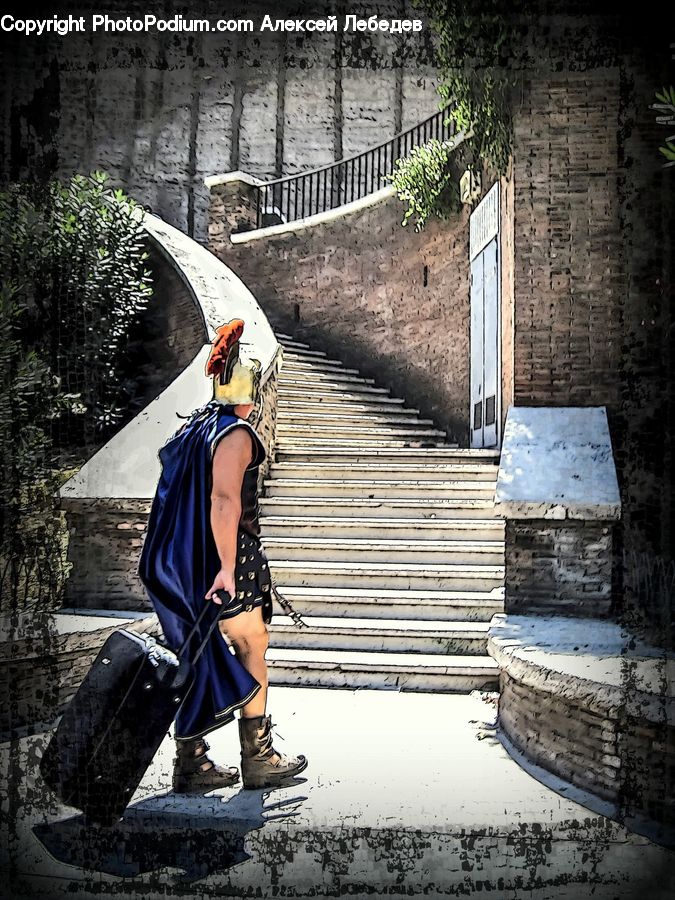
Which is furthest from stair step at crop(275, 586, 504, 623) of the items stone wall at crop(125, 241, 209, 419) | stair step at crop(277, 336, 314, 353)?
stair step at crop(277, 336, 314, 353)

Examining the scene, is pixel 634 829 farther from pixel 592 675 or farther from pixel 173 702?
pixel 173 702

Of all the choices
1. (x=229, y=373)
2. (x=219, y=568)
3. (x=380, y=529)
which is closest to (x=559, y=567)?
(x=380, y=529)

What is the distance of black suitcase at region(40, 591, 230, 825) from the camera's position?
2.70m

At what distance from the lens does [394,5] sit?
3758mm

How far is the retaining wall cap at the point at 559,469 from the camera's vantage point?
3.88m

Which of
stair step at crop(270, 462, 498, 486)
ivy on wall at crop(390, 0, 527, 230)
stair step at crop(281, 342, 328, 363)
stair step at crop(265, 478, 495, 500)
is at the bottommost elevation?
stair step at crop(265, 478, 495, 500)

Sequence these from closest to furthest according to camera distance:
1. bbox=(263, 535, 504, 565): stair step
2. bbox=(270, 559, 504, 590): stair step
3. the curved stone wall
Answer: the curved stone wall → bbox=(270, 559, 504, 590): stair step → bbox=(263, 535, 504, 565): stair step

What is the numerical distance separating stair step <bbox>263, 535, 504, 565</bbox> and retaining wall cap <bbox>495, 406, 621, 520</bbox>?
897mm

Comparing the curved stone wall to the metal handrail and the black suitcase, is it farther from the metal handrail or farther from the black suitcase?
the metal handrail

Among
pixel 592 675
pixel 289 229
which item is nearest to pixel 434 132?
pixel 289 229

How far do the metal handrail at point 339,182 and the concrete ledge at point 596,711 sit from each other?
27.5 feet

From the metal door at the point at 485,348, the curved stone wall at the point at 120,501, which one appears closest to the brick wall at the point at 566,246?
the metal door at the point at 485,348

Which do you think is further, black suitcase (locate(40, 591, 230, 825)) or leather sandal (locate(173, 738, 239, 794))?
leather sandal (locate(173, 738, 239, 794))

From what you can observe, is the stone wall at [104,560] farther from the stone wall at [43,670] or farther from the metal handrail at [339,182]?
the metal handrail at [339,182]
